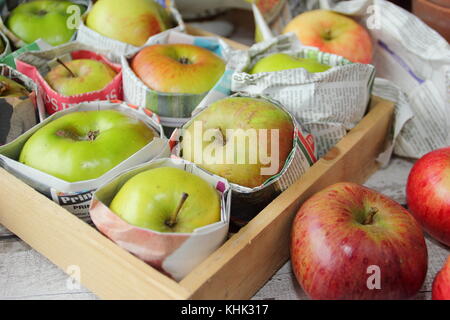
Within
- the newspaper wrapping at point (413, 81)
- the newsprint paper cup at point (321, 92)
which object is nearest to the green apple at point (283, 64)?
the newsprint paper cup at point (321, 92)

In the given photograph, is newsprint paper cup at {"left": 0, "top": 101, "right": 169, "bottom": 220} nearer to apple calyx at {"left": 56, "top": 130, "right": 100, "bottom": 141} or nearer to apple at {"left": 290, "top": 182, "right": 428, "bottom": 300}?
apple calyx at {"left": 56, "top": 130, "right": 100, "bottom": 141}

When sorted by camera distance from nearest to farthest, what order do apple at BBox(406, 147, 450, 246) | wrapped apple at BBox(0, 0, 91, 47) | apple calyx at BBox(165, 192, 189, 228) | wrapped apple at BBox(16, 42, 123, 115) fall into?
1. apple calyx at BBox(165, 192, 189, 228)
2. apple at BBox(406, 147, 450, 246)
3. wrapped apple at BBox(16, 42, 123, 115)
4. wrapped apple at BBox(0, 0, 91, 47)

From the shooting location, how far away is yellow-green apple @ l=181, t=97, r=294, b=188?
63 cm

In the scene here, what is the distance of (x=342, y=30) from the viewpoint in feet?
2.87

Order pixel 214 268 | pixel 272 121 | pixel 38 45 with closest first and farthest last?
1. pixel 214 268
2. pixel 272 121
3. pixel 38 45

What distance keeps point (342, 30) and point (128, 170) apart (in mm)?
433

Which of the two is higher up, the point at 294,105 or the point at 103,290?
the point at 294,105

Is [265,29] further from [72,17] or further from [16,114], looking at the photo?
[16,114]

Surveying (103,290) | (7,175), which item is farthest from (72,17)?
(103,290)

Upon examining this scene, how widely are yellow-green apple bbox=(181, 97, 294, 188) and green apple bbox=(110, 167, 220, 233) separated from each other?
5 cm

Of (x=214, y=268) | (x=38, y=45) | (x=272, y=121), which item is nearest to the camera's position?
(x=214, y=268)

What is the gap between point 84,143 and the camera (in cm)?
64

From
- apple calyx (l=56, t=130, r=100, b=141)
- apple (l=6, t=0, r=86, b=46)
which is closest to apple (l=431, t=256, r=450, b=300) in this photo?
apple calyx (l=56, t=130, r=100, b=141)

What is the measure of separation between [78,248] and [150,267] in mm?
95
